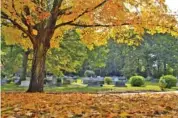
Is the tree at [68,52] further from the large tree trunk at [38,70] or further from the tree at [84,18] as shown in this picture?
the large tree trunk at [38,70]

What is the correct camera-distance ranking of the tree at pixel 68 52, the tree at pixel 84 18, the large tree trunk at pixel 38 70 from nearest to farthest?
1. the tree at pixel 84 18
2. the large tree trunk at pixel 38 70
3. the tree at pixel 68 52

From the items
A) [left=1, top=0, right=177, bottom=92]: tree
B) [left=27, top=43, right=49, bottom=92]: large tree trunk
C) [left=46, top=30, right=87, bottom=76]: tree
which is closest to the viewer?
[left=1, top=0, right=177, bottom=92]: tree

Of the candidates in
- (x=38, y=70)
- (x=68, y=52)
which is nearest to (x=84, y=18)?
(x=38, y=70)

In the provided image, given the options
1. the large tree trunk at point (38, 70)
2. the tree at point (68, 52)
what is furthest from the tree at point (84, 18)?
the tree at point (68, 52)

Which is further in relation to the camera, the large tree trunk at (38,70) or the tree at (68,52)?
the tree at (68,52)

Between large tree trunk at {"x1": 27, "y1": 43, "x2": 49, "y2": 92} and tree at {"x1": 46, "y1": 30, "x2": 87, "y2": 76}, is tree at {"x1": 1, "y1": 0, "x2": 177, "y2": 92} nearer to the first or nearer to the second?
large tree trunk at {"x1": 27, "y1": 43, "x2": 49, "y2": 92}

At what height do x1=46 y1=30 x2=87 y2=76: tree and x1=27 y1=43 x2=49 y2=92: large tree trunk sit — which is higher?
x1=46 y1=30 x2=87 y2=76: tree

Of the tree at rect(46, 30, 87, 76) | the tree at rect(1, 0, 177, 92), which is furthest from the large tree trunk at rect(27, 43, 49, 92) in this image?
the tree at rect(46, 30, 87, 76)

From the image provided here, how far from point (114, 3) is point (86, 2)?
1.18 metres

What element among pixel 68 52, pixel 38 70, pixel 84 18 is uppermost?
pixel 84 18

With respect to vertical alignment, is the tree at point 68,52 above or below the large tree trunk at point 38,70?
above

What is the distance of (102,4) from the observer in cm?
1405

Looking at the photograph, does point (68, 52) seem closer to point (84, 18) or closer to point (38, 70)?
point (84, 18)

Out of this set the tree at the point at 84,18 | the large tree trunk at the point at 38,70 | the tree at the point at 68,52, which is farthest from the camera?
the tree at the point at 68,52
